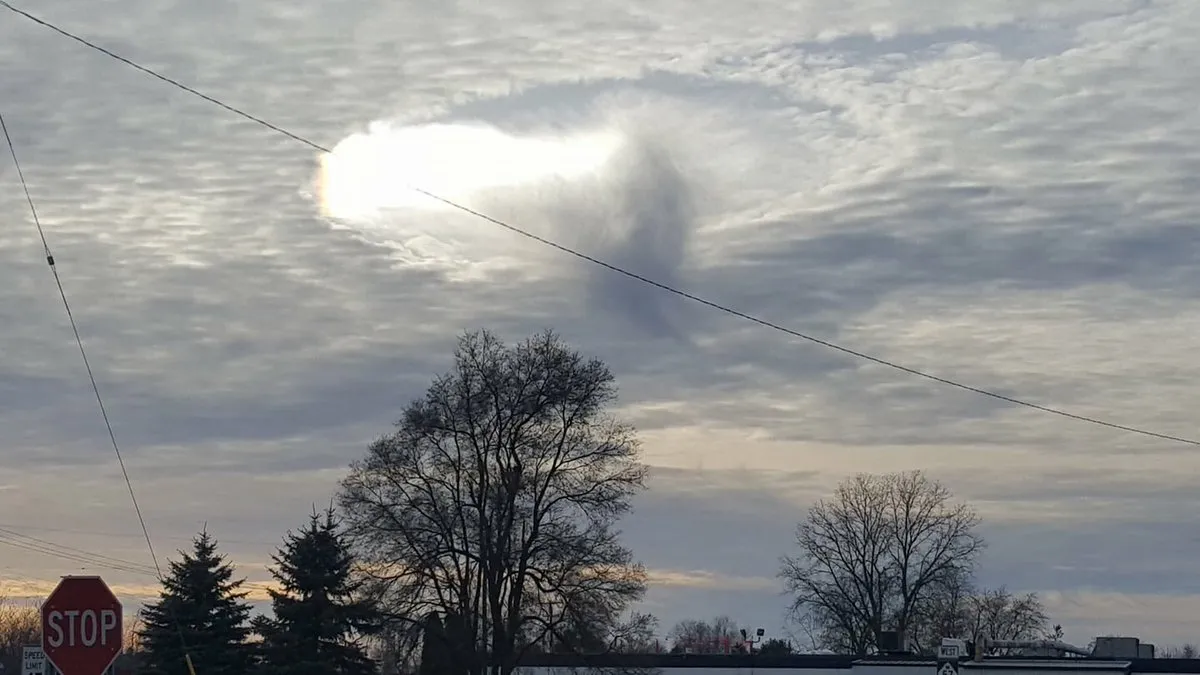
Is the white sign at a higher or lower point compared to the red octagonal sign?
lower

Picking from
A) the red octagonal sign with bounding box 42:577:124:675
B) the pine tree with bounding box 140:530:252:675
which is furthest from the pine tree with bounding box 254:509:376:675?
the red octagonal sign with bounding box 42:577:124:675

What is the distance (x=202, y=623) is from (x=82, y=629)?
1622 inches

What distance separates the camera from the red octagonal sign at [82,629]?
17.9 m

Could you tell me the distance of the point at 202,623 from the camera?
57.7 metres

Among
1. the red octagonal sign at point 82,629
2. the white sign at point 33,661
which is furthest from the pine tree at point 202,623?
the red octagonal sign at point 82,629

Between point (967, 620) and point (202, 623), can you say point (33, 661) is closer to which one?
point (202, 623)

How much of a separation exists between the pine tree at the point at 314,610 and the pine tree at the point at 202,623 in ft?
7.98

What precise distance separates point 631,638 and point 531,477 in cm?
738

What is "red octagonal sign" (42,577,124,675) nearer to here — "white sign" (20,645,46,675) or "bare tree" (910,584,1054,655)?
"white sign" (20,645,46,675)

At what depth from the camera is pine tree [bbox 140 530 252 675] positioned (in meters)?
56.5

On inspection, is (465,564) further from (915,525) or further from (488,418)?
(915,525)

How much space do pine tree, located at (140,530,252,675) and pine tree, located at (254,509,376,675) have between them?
243cm

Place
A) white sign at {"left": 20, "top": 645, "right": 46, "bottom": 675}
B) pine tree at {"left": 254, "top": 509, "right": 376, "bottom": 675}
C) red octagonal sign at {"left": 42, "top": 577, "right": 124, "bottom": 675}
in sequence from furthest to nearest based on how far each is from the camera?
pine tree at {"left": 254, "top": 509, "right": 376, "bottom": 675} → white sign at {"left": 20, "top": 645, "right": 46, "bottom": 675} → red octagonal sign at {"left": 42, "top": 577, "right": 124, "bottom": 675}

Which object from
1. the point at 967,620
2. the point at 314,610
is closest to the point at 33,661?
the point at 314,610
